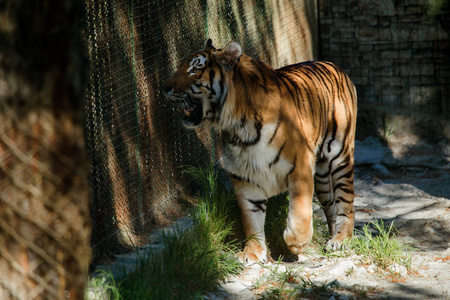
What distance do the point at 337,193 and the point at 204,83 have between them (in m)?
1.75

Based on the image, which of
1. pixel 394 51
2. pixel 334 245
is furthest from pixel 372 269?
pixel 394 51

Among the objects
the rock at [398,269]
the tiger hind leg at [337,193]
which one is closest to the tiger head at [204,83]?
the tiger hind leg at [337,193]

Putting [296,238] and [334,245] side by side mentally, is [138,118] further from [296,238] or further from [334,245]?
[334,245]

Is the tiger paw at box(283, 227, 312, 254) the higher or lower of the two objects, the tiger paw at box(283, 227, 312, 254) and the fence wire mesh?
the lower

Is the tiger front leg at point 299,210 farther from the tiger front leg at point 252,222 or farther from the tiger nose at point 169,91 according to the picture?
the tiger nose at point 169,91

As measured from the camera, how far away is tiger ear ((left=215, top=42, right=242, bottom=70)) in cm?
459

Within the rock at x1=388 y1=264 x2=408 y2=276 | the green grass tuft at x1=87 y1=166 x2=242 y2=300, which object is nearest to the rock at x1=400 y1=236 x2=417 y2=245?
the rock at x1=388 y1=264 x2=408 y2=276

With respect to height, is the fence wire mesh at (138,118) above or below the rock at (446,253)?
above

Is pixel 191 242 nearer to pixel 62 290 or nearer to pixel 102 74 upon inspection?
pixel 102 74

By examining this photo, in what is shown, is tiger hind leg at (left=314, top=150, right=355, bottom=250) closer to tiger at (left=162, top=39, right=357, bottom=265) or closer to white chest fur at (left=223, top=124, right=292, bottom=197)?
tiger at (left=162, top=39, right=357, bottom=265)

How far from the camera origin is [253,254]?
15.7 feet

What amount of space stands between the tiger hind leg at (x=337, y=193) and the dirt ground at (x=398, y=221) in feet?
1.27

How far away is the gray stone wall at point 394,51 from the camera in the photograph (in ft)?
28.8

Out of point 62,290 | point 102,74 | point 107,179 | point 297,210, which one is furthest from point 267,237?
point 62,290
